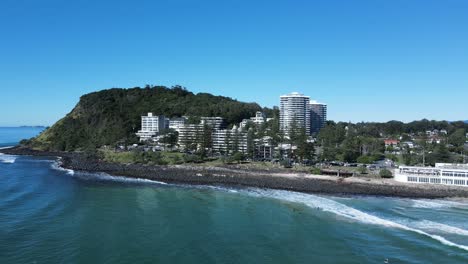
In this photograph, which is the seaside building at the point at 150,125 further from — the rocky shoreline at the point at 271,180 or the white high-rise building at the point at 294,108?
the white high-rise building at the point at 294,108

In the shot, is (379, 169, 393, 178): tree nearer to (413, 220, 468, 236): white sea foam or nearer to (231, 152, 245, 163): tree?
(413, 220, 468, 236): white sea foam

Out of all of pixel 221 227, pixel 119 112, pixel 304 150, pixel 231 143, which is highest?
pixel 119 112

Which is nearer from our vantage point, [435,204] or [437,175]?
[435,204]

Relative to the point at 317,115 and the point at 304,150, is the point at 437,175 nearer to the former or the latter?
the point at 304,150

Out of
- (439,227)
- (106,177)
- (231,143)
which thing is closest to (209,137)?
(231,143)

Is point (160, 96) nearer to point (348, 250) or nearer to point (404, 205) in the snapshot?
point (404, 205)

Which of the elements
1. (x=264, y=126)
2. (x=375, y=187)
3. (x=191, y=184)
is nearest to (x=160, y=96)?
(x=264, y=126)

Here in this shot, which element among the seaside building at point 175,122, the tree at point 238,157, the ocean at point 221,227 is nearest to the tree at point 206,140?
the tree at point 238,157
